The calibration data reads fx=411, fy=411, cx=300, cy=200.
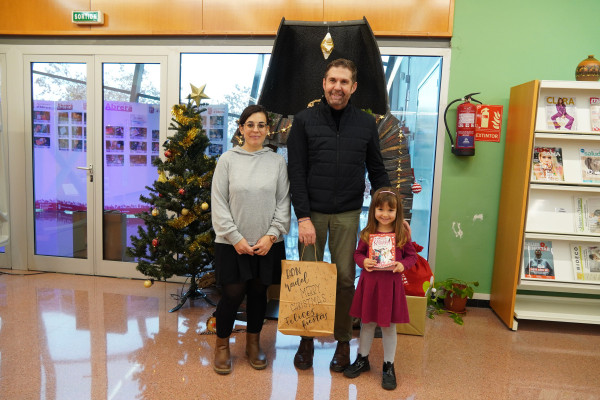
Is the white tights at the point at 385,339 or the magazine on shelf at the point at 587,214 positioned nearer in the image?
the white tights at the point at 385,339

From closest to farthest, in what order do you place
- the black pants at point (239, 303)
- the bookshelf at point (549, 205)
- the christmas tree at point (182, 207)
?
1. the black pants at point (239, 303)
2. the bookshelf at point (549, 205)
3. the christmas tree at point (182, 207)

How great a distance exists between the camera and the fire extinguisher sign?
130 inches

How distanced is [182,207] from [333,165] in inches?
56.2

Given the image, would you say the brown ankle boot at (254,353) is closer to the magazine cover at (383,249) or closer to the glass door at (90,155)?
the magazine cover at (383,249)

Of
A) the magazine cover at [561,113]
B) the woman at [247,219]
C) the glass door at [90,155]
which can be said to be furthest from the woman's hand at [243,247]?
the magazine cover at [561,113]

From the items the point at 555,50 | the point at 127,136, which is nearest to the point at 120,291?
the point at 127,136

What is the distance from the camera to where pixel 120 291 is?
11.9 feet

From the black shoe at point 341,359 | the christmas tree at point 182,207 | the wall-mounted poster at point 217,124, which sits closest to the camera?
the black shoe at point 341,359

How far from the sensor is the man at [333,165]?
86.9 inches

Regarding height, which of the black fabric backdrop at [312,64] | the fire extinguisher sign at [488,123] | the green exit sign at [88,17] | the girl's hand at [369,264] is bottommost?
the girl's hand at [369,264]

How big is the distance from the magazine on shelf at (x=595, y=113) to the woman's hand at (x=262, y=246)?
8.36 feet

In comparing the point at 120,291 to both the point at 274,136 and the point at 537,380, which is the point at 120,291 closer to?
the point at 274,136

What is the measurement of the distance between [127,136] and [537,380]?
12.3 feet

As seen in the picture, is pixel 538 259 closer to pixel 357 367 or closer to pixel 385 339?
pixel 385 339
